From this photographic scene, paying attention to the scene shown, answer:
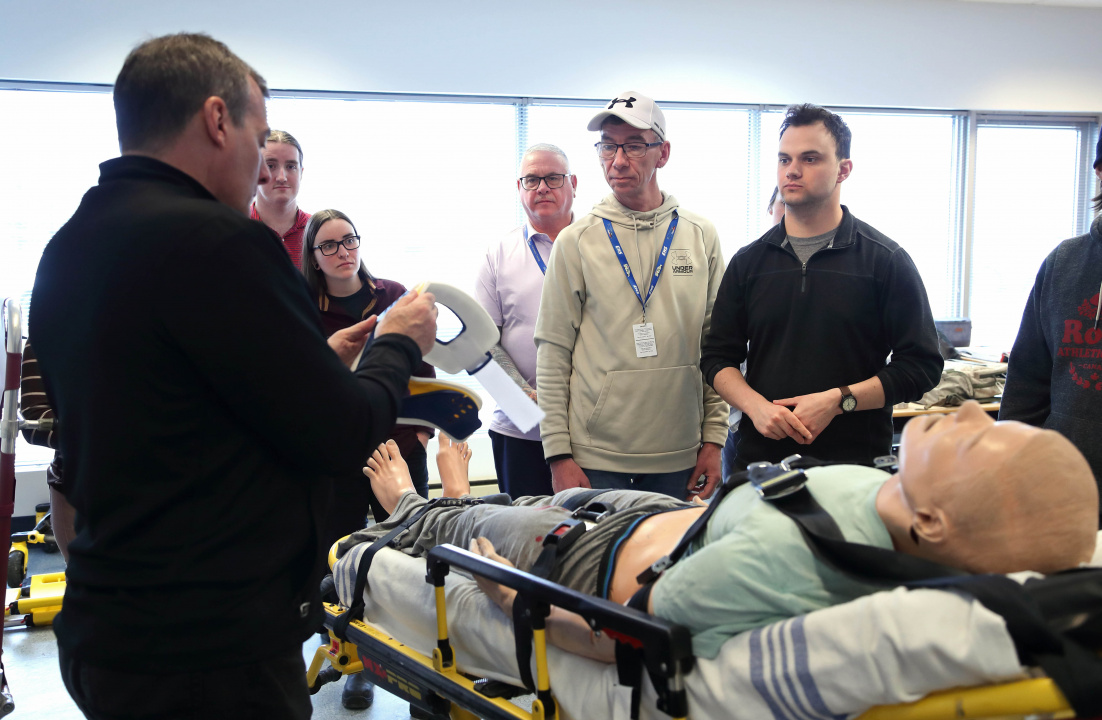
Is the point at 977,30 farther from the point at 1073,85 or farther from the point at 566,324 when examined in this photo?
the point at 566,324

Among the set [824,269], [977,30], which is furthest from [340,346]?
[977,30]

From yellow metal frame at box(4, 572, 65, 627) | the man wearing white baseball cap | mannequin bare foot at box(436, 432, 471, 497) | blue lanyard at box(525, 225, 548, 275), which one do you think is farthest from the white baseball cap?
yellow metal frame at box(4, 572, 65, 627)

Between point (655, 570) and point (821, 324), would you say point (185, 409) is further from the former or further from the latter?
point (821, 324)

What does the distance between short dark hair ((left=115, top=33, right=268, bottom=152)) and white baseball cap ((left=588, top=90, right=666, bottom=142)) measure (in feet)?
4.95

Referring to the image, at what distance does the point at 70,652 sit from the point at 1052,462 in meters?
1.43

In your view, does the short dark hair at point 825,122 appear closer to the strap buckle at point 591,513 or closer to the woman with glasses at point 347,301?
the strap buckle at point 591,513

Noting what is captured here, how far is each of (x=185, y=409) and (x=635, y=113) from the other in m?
1.80

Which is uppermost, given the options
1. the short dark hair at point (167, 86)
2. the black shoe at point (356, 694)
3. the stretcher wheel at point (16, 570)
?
the short dark hair at point (167, 86)

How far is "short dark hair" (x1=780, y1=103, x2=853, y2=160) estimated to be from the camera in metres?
2.28

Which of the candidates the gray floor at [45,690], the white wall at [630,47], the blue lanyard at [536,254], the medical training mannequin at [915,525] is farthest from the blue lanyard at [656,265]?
the white wall at [630,47]

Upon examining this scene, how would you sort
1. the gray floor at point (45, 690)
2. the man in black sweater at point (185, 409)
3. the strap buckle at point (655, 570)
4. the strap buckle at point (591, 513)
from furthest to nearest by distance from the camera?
the gray floor at point (45, 690) < the strap buckle at point (591, 513) < the strap buckle at point (655, 570) < the man in black sweater at point (185, 409)

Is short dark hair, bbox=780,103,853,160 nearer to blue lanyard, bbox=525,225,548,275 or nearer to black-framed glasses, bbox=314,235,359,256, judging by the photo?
blue lanyard, bbox=525,225,548,275

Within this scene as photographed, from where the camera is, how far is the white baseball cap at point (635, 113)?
8.10ft

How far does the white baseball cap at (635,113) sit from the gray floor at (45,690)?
6.23ft
